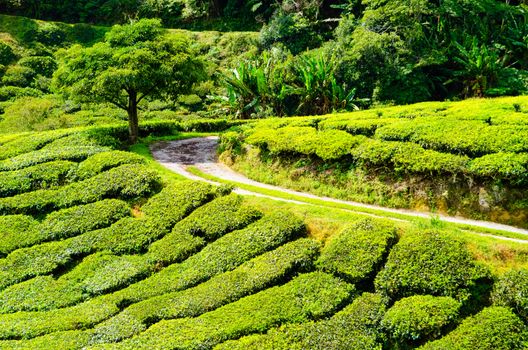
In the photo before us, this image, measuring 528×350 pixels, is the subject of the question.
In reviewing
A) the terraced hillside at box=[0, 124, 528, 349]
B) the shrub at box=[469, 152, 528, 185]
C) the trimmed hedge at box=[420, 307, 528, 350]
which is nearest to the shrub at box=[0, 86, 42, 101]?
the terraced hillside at box=[0, 124, 528, 349]

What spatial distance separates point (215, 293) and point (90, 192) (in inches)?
303

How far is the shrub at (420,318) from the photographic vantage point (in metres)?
9.76

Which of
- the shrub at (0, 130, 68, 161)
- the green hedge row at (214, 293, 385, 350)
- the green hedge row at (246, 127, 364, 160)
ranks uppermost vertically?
the green hedge row at (246, 127, 364, 160)

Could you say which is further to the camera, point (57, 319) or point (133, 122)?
point (133, 122)

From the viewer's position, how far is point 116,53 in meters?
21.6

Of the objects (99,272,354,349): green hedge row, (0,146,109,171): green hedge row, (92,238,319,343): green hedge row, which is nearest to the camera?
(99,272,354,349): green hedge row

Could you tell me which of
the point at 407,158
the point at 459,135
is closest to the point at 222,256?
the point at 407,158

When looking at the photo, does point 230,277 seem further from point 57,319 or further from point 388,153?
point 388,153

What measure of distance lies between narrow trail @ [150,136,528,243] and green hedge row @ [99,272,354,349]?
3.72 m

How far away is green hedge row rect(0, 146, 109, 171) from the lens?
64.6 ft

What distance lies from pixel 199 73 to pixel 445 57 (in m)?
14.9

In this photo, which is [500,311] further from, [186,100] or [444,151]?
[186,100]

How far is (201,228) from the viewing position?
14.3 m

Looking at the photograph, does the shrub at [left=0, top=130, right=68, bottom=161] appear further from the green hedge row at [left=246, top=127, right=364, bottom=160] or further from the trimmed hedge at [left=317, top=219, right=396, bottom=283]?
the trimmed hedge at [left=317, top=219, right=396, bottom=283]
